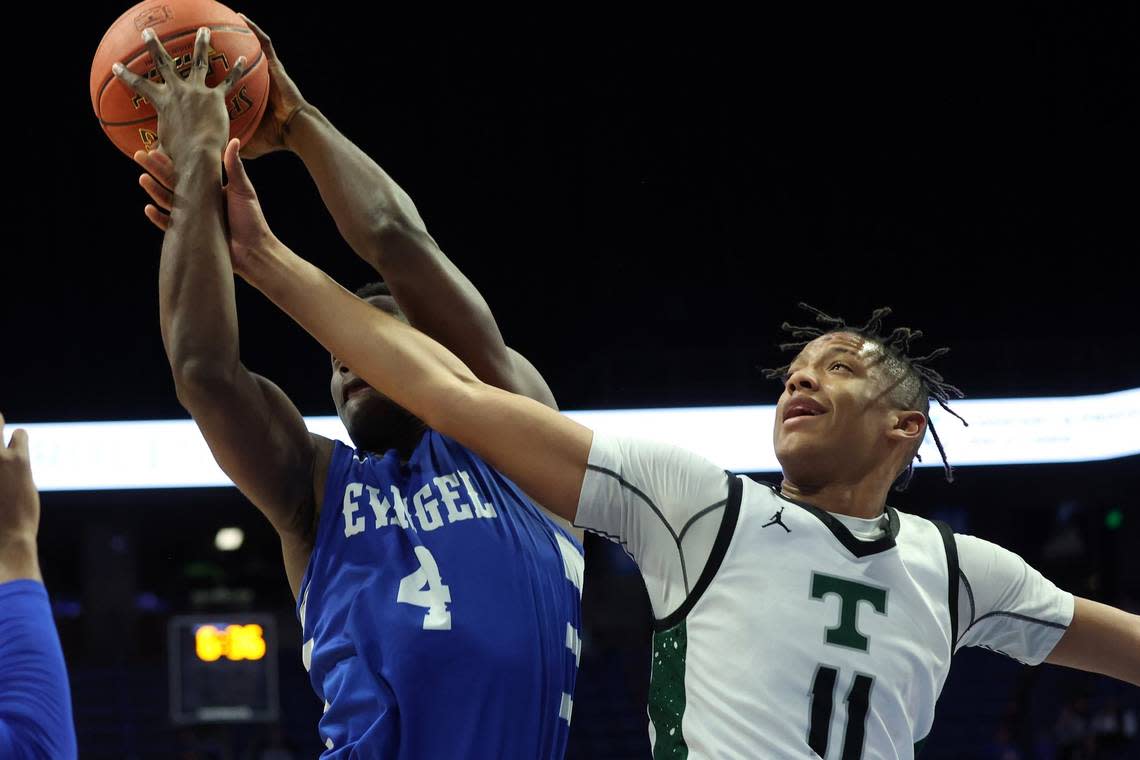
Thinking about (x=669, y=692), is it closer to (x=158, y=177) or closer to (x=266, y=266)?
(x=266, y=266)

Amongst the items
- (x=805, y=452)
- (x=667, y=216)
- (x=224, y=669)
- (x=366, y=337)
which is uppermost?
(x=667, y=216)

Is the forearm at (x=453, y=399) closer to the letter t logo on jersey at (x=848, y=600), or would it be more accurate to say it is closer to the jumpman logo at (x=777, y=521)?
the jumpman logo at (x=777, y=521)

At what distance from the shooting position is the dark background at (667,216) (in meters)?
9.32

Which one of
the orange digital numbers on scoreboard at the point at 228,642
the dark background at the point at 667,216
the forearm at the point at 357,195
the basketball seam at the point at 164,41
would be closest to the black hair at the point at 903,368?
the forearm at the point at 357,195

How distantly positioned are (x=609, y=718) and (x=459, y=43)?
29.8ft

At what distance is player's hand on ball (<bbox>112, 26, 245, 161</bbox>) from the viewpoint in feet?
8.38

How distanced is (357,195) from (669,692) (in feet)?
3.95

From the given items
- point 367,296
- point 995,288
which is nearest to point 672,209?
point 995,288

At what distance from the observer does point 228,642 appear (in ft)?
29.8

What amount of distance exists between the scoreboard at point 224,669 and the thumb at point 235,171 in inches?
266

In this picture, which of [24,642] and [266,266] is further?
[266,266]

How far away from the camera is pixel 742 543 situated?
2.41m

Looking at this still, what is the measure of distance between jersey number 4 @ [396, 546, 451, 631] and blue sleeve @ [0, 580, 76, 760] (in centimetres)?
87

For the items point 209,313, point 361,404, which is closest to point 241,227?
point 209,313
